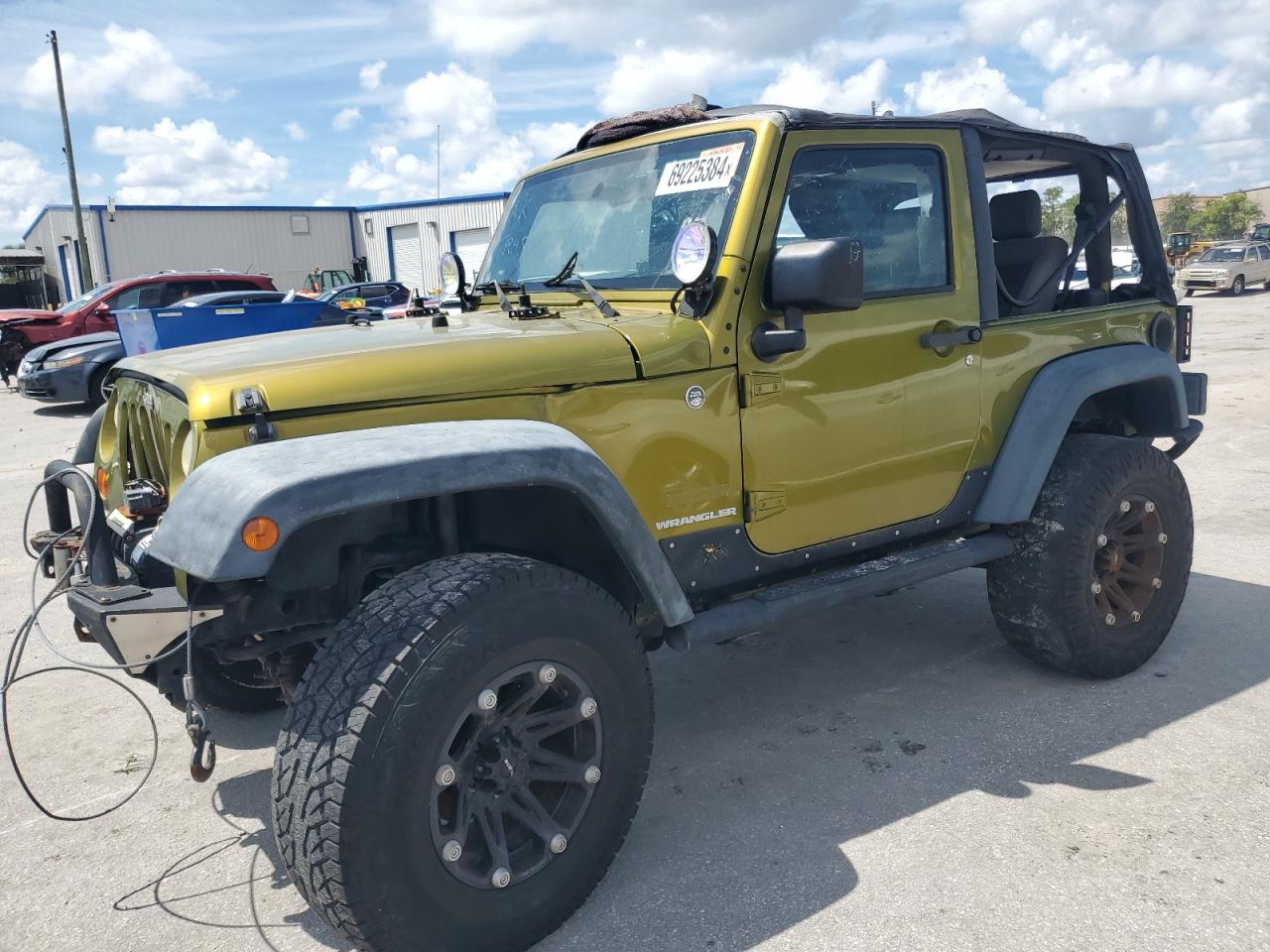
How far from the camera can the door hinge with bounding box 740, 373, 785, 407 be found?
3.01 metres

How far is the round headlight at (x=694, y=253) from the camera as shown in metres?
2.80

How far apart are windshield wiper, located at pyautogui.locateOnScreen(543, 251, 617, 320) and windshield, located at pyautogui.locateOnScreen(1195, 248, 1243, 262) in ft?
107

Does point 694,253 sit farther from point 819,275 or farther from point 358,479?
point 358,479

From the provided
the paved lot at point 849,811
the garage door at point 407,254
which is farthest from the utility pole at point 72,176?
the paved lot at point 849,811

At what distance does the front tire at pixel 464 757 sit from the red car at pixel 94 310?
14.9 m

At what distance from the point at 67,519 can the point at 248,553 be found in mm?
1466

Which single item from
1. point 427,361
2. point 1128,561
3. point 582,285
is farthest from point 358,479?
point 1128,561

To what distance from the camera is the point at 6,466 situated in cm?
927

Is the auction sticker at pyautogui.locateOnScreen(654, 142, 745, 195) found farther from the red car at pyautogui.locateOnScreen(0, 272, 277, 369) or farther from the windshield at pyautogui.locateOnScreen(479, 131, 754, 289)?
the red car at pyautogui.locateOnScreen(0, 272, 277, 369)

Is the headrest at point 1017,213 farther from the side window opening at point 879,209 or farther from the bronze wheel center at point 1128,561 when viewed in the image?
the bronze wheel center at point 1128,561

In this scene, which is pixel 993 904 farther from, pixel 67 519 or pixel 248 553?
pixel 67 519

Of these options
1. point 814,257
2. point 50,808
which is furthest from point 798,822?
point 50,808

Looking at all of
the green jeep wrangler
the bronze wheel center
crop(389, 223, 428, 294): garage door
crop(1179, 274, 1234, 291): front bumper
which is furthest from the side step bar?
crop(389, 223, 428, 294): garage door

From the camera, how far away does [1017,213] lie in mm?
4336
